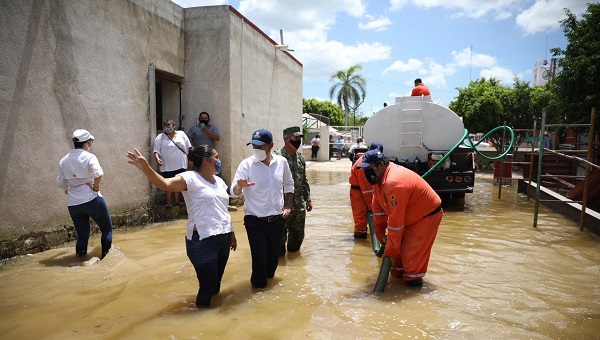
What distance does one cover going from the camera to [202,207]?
11.4 feet

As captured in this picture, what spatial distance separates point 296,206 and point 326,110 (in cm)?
4763

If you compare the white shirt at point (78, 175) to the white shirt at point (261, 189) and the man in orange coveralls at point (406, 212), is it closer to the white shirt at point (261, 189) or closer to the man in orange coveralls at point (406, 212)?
the white shirt at point (261, 189)

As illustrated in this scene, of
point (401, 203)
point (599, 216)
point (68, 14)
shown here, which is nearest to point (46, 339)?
point (401, 203)

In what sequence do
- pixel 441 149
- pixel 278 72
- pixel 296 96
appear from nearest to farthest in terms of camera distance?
pixel 441 149 < pixel 278 72 < pixel 296 96

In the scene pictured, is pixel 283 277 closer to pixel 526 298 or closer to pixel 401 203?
pixel 401 203

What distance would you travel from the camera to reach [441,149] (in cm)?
856

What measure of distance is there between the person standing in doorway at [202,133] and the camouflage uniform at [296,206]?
3.22 metres

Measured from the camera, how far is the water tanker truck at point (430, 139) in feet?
27.6

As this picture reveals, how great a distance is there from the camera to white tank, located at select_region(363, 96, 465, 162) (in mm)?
8414

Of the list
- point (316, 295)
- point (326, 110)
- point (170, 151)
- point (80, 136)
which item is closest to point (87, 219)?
point (80, 136)

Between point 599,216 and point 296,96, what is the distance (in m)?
9.64

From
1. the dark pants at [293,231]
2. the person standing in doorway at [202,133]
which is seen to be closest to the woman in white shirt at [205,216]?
the dark pants at [293,231]

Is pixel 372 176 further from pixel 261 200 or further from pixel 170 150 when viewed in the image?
pixel 170 150

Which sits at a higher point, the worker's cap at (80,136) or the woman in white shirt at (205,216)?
the worker's cap at (80,136)
